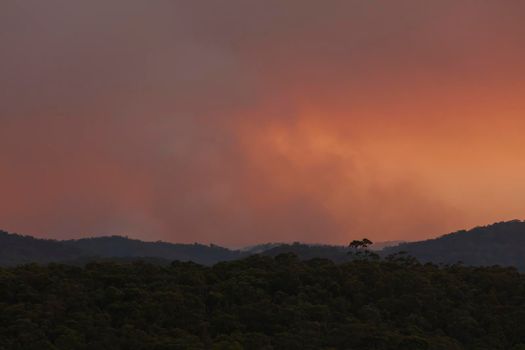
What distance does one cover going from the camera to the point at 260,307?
75.1 m

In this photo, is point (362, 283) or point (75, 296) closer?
point (75, 296)

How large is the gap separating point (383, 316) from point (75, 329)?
24924mm

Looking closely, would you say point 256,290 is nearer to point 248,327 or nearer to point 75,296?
point 248,327

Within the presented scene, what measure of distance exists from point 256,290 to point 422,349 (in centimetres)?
1575

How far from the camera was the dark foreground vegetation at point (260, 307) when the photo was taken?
68.5 metres

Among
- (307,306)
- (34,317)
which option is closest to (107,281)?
(34,317)

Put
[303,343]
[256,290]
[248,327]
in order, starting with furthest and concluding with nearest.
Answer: [256,290], [248,327], [303,343]

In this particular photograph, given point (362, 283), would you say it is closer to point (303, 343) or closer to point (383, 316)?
point (383, 316)

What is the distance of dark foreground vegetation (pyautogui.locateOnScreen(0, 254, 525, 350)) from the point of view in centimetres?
6850

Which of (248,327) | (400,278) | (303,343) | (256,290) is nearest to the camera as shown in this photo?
(303,343)

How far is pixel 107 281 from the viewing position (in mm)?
80875

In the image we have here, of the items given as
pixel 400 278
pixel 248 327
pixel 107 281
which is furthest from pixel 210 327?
pixel 400 278

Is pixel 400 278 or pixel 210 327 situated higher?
pixel 400 278

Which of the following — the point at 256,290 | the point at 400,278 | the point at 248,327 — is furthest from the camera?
the point at 400,278
